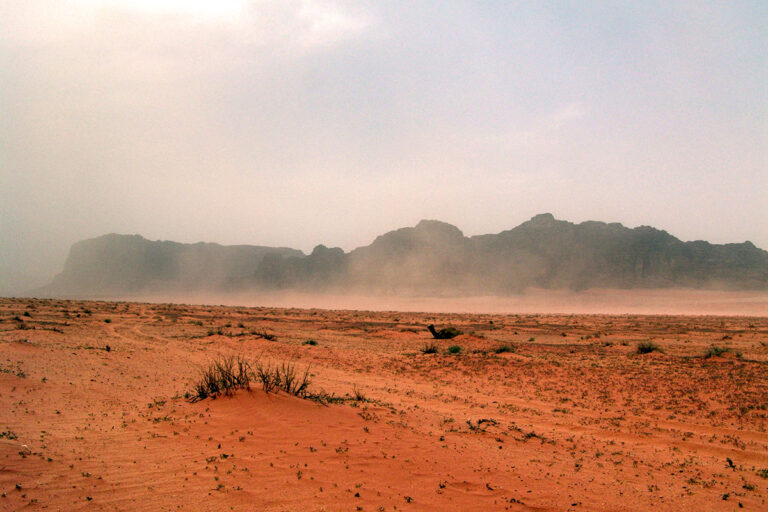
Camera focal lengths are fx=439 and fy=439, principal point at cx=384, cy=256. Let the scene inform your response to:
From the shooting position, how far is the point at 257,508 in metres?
5.88

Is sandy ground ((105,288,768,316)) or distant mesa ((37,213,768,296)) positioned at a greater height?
distant mesa ((37,213,768,296))

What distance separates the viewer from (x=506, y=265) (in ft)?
493

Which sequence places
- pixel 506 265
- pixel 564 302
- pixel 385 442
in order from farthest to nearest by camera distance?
pixel 506 265 → pixel 564 302 → pixel 385 442

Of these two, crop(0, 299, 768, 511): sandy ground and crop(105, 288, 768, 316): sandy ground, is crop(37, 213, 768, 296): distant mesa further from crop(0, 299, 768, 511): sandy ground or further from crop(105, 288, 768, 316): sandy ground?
crop(0, 299, 768, 511): sandy ground

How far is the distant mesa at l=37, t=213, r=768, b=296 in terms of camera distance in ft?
430

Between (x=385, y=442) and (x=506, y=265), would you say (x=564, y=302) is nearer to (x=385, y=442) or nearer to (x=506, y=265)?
(x=506, y=265)

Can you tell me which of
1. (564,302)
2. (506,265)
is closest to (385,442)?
(564,302)

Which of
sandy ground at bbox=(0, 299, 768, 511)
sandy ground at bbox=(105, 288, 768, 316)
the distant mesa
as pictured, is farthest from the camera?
the distant mesa

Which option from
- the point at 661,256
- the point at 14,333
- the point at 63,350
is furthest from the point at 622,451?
the point at 661,256

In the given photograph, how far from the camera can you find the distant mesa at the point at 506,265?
13100cm

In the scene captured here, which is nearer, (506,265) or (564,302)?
(564,302)

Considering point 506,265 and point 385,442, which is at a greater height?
point 506,265

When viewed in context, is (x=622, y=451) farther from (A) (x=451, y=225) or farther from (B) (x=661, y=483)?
(A) (x=451, y=225)

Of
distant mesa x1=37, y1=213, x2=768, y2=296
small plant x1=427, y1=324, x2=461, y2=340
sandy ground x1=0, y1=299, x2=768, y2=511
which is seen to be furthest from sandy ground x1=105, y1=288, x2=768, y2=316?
sandy ground x1=0, y1=299, x2=768, y2=511
